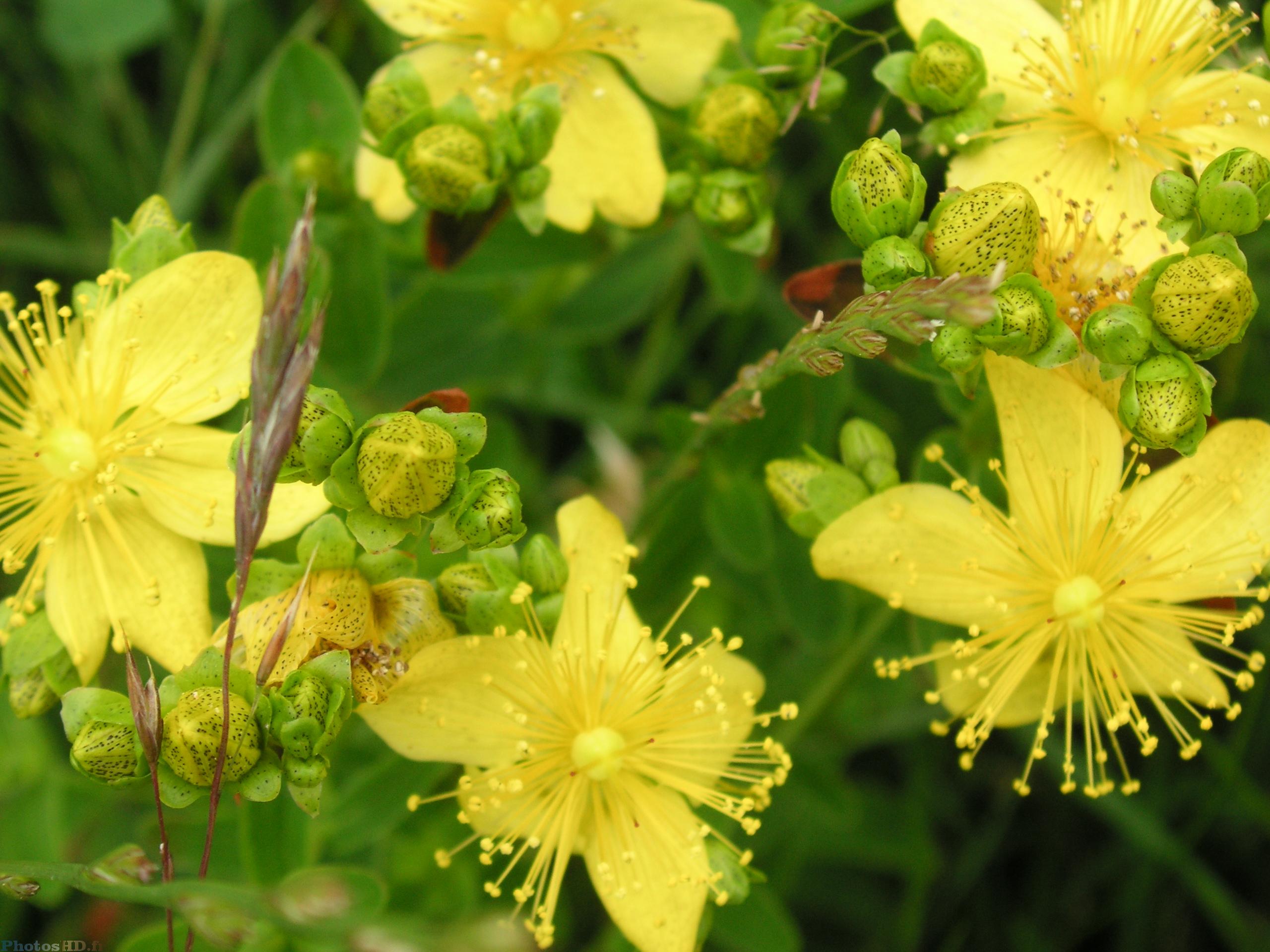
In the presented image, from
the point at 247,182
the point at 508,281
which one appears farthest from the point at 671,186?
the point at 247,182

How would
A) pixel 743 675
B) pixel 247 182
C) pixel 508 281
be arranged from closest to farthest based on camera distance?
pixel 743 675
pixel 508 281
pixel 247 182

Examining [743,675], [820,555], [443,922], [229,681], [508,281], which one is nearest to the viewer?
[229,681]

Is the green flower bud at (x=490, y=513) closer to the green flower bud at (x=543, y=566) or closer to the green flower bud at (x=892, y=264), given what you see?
the green flower bud at (x=543, y=566)

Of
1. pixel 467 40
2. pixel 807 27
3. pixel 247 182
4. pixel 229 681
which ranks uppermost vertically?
pixel 807 27

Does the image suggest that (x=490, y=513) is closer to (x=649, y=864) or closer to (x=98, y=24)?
(x=649, y=864)

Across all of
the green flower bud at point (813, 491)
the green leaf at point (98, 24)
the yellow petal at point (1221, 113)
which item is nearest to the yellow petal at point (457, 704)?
the green flower bud at point (813, 491)

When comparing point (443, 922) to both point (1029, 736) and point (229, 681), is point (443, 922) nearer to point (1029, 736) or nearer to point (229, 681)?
point (229, 681)

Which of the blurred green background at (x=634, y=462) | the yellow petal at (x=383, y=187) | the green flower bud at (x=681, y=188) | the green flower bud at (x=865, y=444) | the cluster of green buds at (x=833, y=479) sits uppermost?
the green flower bud at (x=681, y=188)
